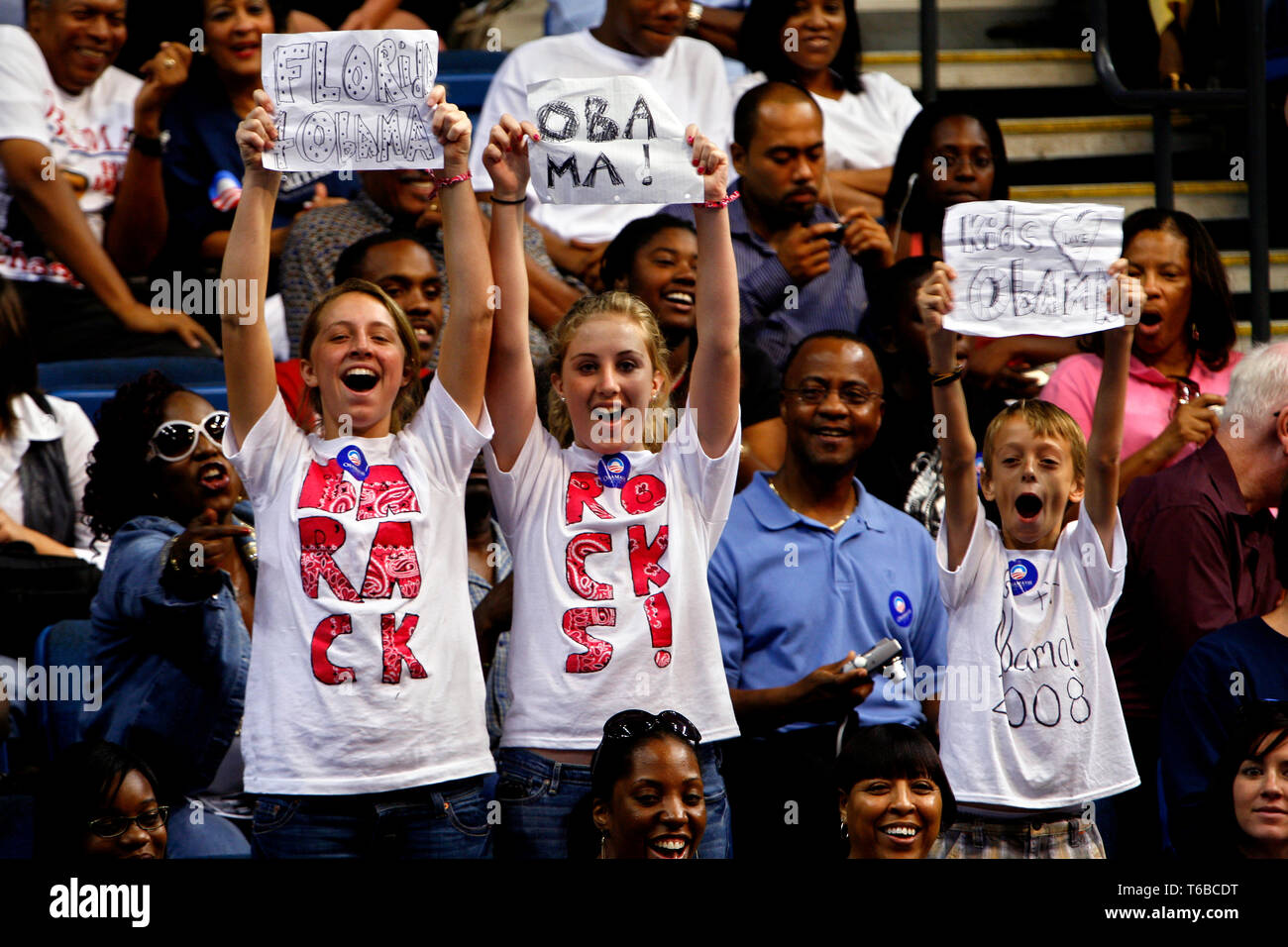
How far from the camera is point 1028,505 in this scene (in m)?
3.98

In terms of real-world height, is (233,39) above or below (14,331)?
above

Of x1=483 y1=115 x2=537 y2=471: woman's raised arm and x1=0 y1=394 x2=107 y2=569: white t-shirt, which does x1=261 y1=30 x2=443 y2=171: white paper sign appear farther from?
x1=0 y1=394 x2=107 y2=569: white t-shirt

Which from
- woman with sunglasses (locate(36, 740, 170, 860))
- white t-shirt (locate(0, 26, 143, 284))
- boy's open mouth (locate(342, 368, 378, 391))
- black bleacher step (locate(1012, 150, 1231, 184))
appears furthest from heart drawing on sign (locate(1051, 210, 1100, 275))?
white t-shirt (locate(0, 26, 143, 284))

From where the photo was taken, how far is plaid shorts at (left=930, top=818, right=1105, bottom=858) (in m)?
3.72

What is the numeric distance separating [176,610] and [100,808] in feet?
1.46

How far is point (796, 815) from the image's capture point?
3.81 meters

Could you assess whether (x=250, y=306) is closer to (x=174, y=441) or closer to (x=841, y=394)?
(x=174, y=441)

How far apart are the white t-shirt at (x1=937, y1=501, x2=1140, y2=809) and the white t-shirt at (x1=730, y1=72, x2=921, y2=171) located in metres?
2.41

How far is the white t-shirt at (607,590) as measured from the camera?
3471mm

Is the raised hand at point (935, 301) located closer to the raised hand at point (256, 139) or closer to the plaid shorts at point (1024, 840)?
the plaid shorts at point (1024, 840)

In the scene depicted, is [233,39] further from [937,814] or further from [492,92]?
[937,814]

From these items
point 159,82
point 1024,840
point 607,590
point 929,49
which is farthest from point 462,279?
point 929,49
